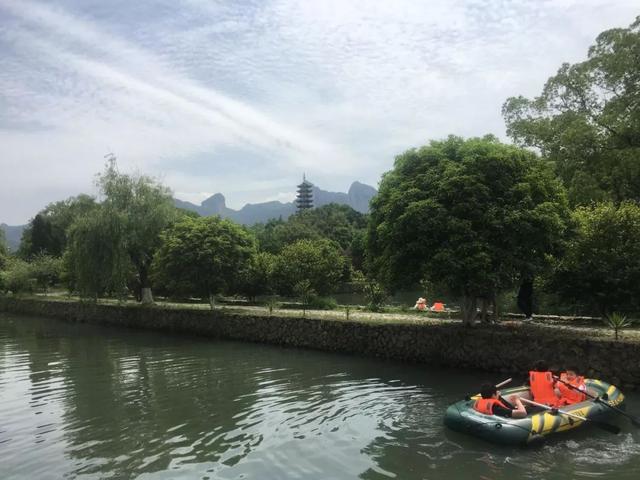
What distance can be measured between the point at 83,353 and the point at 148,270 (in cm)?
921

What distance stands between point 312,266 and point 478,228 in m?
11.5

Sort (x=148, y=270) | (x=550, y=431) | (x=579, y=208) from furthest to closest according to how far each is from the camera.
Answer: (x=148, y=270) → (x=579, y=208) → (x=550, y=431)

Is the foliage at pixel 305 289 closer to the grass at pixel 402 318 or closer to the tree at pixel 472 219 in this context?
the grass at pixel 402 318

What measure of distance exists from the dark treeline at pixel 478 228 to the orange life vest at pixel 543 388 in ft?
13.6

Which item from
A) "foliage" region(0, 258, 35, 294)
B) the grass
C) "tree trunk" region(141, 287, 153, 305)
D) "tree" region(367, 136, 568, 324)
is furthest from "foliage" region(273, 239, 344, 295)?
"foliage" region(0, 258, 35, 294)

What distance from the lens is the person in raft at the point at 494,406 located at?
984 cm

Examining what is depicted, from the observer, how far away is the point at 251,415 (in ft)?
39.2

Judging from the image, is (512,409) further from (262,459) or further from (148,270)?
(148,270)

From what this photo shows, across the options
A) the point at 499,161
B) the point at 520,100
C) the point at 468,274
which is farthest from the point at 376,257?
the point at 520,100

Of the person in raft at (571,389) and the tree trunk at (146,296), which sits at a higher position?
the tree trunk at (146,296)

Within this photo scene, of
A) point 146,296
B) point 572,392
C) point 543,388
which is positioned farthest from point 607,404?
point 146,296

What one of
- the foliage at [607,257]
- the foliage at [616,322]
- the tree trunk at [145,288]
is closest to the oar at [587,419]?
the foliage at [616,322]

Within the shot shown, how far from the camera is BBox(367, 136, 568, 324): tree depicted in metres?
14.9

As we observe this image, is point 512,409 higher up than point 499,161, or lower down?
lower down
